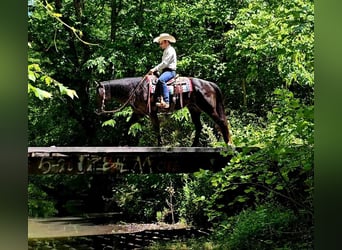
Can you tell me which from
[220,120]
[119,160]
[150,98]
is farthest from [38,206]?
[220,120]

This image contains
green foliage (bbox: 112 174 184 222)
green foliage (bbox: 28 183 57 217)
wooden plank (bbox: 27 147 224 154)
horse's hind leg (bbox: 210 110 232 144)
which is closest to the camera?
wooden plank (bbox: 27 147 224 154)

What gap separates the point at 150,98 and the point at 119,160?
1129 millimetres

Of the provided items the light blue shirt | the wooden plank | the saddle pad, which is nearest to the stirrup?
Answer: the saddle pad

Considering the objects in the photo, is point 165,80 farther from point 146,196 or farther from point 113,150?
point 146,196

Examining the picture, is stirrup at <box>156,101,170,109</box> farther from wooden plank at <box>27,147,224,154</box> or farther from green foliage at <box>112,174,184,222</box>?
green foliage at <box>112,174,184,222</box>

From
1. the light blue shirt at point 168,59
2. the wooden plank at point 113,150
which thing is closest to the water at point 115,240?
the wooden plank at point 113,150

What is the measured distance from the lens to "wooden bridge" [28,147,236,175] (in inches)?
246

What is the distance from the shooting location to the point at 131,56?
1031 cm

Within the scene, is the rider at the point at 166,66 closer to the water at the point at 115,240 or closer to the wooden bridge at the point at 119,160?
the wooden bridge at the point at 119,160

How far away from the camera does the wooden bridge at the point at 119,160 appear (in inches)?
246

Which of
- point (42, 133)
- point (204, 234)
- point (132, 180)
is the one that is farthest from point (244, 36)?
point (42, 133)

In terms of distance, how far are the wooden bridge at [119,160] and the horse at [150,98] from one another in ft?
1.59

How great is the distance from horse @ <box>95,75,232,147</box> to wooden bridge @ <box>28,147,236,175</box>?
1.59 ft

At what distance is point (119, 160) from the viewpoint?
655 centimetres
